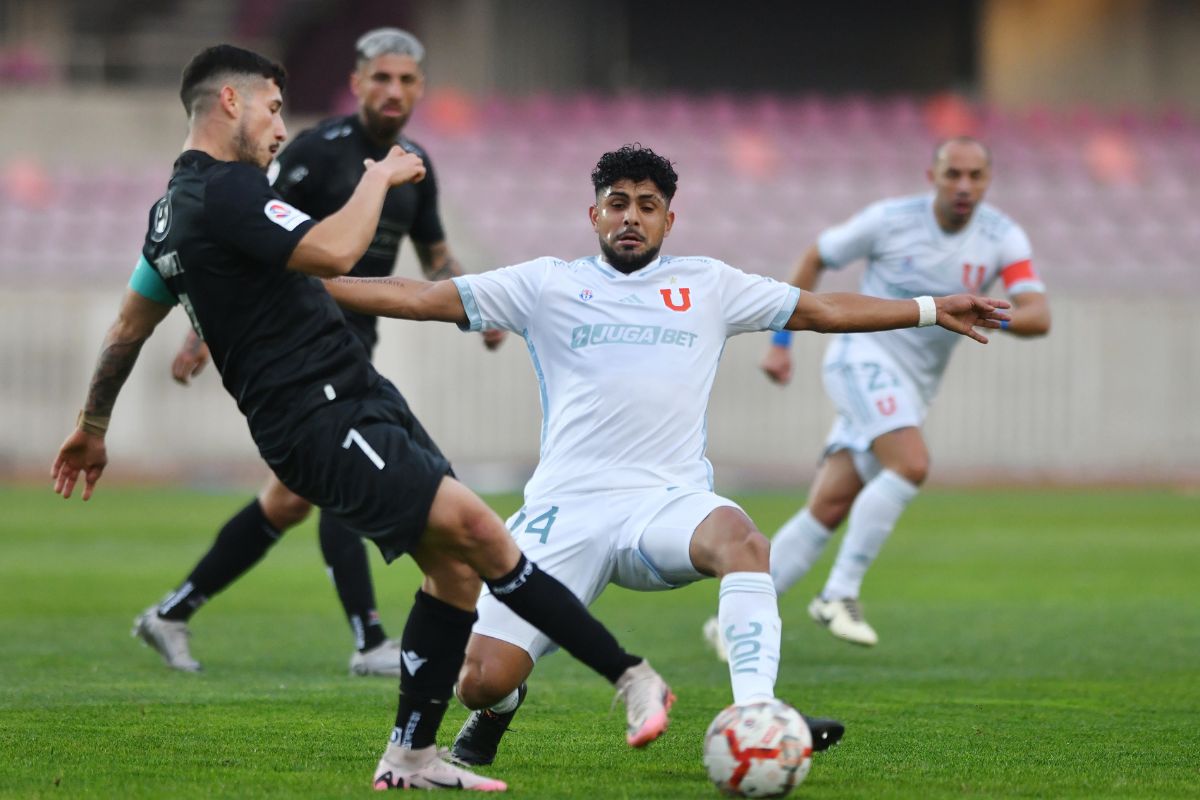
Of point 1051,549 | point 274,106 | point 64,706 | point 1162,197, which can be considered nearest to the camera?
point 274,106

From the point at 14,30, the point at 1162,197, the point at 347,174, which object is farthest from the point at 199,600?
the point at 14,30

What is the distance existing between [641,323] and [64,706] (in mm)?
2493

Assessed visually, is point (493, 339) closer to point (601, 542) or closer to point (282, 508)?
point (282, 508)

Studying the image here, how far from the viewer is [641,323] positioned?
5.44 m

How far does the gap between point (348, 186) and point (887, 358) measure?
9.31 ft

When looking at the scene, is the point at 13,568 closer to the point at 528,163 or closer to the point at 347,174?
the point at 347,174

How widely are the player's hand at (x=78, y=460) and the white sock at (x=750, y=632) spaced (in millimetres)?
1949

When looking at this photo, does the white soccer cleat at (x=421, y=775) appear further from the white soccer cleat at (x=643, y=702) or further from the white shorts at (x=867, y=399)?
the white shorts at (x=867, y=399)

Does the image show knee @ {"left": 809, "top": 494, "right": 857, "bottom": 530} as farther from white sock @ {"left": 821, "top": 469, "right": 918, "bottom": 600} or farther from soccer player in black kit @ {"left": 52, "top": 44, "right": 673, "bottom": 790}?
soccer player in black kit @ {"left": 52, "top": 44, "right": 673, "bottom": 790}

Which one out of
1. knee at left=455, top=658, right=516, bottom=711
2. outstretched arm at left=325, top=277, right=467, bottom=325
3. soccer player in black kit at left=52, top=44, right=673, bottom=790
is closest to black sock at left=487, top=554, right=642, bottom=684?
soccer player in black kit at left=52, top=44, right=673, bottom=790

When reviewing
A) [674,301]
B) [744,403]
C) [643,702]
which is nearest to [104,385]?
[674,301]

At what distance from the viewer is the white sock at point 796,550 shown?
816 cm

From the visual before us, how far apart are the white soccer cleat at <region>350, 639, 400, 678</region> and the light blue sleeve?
8.29 ft

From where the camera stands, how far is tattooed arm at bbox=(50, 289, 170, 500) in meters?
5.09
